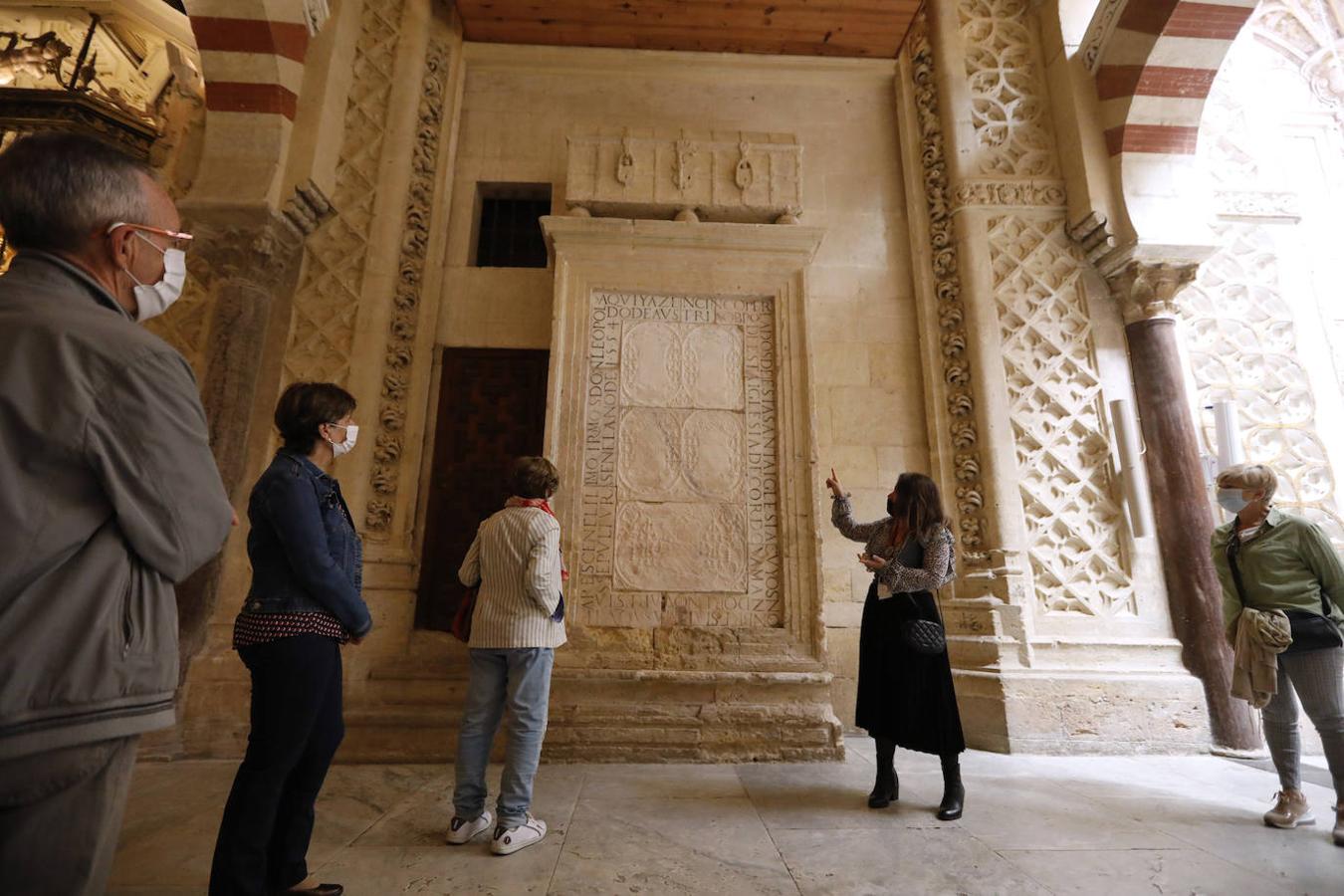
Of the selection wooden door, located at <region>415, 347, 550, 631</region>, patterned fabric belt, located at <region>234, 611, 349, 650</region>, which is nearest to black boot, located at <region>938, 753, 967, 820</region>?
patterned fabric belt, located at <region>234, 611, 349, 650</region>

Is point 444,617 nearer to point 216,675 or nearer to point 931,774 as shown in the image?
point 216,675

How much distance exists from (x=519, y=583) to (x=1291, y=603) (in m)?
3.33

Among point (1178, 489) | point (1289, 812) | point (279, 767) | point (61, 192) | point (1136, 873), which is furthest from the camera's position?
point (1178, 489)

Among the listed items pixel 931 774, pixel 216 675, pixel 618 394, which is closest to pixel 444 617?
pixel 216 675

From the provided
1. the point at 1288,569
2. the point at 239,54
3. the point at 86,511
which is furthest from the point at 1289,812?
the point at 239,54

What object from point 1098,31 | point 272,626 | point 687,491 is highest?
point 1098,31

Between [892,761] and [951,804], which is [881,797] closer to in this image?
[892,761]

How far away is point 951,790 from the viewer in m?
2.70

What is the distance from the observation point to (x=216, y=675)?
12.8ft

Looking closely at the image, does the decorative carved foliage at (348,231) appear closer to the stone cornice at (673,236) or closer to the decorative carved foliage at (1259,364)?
the stone cornice at (673,236)

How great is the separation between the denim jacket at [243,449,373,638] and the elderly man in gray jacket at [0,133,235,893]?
72 centimetres

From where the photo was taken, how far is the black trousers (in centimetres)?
168

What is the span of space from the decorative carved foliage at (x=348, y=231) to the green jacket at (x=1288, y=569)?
5.41m

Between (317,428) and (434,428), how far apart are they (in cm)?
296
